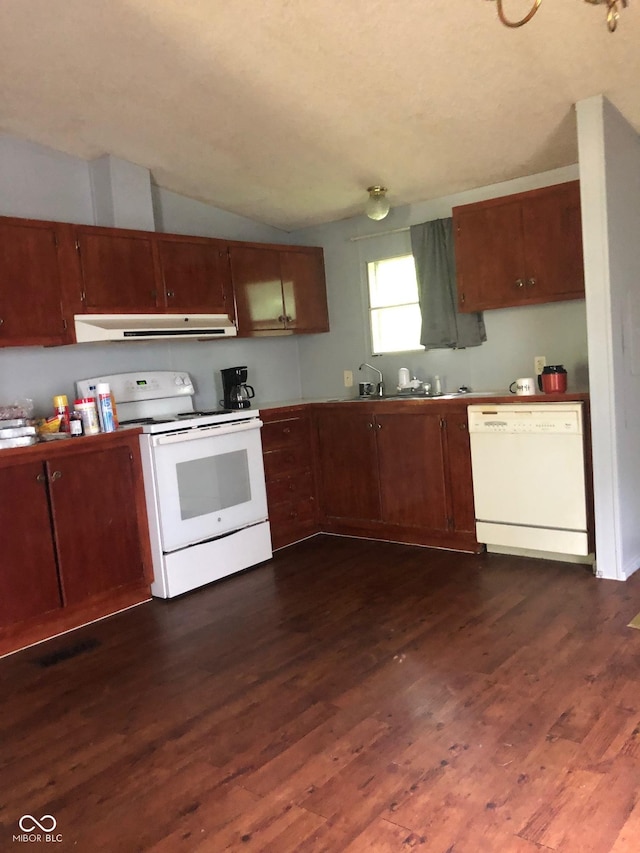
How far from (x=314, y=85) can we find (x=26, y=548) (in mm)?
2560

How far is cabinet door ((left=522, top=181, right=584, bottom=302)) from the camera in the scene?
373 cm

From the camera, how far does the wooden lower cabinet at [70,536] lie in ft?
10.4

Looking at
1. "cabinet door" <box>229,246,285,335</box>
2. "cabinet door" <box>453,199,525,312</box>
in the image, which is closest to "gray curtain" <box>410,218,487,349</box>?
"cabinet door" <box>453,199,525,312</box>

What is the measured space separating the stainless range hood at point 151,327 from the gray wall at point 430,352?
3.47 feet

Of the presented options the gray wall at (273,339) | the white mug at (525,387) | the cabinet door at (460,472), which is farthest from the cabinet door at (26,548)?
the white mug at (525,387)

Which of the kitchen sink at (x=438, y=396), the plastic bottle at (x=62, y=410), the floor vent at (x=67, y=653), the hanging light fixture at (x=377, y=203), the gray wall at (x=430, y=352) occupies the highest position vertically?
the hanging light fixture at (x=377, y=203)

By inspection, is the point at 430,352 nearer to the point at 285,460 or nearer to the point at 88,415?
the point at 285,460

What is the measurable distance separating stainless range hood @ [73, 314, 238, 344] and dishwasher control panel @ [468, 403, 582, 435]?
1.66 meters

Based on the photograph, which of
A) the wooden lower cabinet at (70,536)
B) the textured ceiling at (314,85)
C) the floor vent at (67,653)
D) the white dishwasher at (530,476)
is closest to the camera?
the textured ceiling at (314,85)

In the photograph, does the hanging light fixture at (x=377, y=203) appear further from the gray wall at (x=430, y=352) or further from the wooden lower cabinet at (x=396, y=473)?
the wooden lower cabinet at (x=396, y=473)

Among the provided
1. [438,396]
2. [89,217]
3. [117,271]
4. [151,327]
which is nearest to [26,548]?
[151,327]

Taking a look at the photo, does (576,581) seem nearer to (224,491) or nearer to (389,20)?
(224,491)

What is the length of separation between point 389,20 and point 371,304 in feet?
7.88

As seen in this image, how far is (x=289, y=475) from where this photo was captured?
15.0 ft
